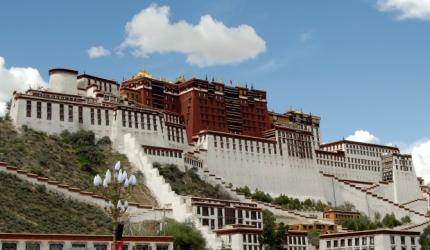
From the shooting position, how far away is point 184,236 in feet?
189

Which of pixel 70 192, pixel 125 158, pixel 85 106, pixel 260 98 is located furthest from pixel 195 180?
pixel 260 98

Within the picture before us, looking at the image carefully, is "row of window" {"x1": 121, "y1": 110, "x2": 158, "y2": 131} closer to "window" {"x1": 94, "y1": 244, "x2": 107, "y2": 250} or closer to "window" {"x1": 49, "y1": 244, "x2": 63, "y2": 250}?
"window" {"x1": 94, "y1": 244, "x2": 107, "y2": 250}

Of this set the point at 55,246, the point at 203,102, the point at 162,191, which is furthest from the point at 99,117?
the point at 55,246

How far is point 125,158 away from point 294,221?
2011cm

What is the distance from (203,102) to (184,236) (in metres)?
40.9

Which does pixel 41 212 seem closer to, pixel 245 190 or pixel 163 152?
pixel 163 152

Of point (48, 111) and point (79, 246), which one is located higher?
point (48, 111)

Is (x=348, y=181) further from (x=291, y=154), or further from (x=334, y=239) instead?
(x=334, y=239)

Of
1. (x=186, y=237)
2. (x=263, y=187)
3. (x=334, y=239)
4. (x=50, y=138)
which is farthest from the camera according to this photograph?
(x=263, y=187)

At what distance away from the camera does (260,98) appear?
4186 inches

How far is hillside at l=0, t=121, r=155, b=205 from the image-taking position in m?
66.6

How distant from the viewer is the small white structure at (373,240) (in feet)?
209

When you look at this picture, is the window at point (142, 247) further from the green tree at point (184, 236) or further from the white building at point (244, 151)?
the white building at point (244, 151)

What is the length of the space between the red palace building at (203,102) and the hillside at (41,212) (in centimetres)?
3396
